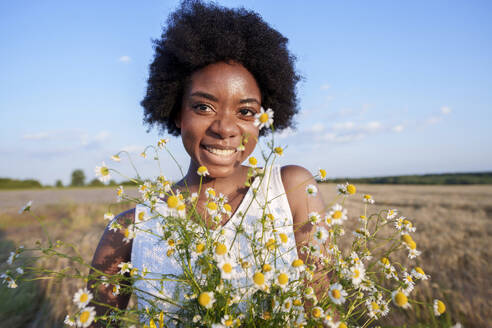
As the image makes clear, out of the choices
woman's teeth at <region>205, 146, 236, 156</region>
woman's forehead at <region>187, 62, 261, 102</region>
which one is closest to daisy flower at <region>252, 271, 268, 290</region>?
woman's teeth at <region>205, 146, 236, 156</region>

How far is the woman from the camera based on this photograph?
190 centimetres

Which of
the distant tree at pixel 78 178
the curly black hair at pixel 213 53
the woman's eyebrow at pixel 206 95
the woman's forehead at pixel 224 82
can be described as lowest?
the distant tree at pixel 78 178

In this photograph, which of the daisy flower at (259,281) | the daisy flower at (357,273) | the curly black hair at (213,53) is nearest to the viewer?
the daisy flower at (259,281)

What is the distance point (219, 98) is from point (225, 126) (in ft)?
0.65

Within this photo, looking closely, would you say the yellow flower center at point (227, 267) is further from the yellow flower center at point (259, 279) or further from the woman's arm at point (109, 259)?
the woman's arm at point (109, 259)

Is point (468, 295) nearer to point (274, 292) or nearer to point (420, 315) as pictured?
point (420, 315)

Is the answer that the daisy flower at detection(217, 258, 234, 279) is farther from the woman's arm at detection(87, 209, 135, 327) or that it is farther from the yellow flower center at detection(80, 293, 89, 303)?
the woman's arm at detection(87, 209, 135, 327)

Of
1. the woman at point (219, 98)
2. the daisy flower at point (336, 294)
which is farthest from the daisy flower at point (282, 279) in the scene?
the woman at point (219, 98)

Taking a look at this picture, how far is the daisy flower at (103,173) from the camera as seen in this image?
3.90ft

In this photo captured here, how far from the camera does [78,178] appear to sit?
3950cm

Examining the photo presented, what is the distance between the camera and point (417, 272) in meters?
1.23

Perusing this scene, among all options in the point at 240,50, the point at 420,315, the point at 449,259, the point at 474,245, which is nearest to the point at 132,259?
the point at 240,50

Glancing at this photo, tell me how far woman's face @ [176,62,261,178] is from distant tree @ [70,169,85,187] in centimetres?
4312

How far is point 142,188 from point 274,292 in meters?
0.74
